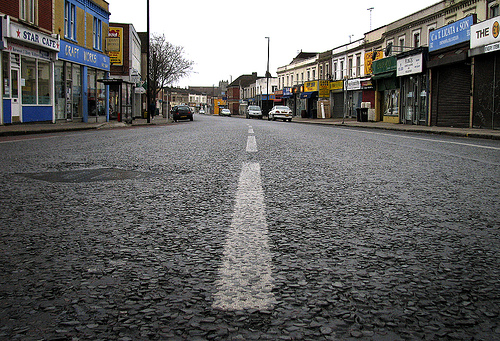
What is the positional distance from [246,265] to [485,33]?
24.0m

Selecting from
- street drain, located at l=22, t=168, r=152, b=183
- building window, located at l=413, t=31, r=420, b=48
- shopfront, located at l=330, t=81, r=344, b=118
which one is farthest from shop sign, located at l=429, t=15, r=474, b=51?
street drain, located at l=22, t=168, r=152, b=183

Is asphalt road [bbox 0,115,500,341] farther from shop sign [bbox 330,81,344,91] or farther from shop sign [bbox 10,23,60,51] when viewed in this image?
shop sign [bbox 330,81,344,91]

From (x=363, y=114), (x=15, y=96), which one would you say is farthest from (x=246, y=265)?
(x=363, y=114)

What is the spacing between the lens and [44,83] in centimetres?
2572

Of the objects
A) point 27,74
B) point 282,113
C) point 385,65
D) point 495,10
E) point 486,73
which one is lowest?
point 282,113

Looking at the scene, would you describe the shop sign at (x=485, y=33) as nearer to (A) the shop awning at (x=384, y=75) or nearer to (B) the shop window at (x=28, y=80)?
(A) the shop awning at (x=384, y=75)

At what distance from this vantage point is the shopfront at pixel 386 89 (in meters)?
35.6

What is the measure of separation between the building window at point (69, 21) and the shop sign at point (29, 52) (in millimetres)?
3014

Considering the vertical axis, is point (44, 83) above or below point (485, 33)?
below

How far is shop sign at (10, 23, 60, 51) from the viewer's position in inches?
854

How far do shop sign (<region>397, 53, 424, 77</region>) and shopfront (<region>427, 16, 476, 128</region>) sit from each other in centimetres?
82

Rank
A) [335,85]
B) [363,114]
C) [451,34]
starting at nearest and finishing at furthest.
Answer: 1. [451,34]
2. [363,114]
3. [335,85]

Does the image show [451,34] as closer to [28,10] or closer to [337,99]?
[28,10]

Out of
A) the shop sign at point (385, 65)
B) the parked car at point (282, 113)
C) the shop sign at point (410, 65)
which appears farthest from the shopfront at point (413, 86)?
the parked car at point (282, 113)
